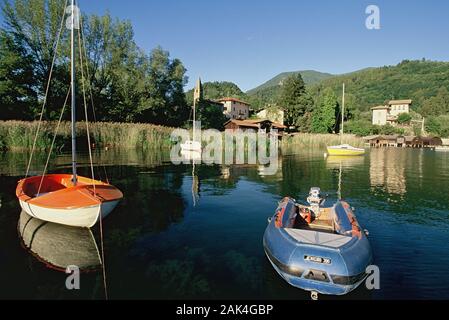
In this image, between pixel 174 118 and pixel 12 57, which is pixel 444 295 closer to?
pixel 12 57

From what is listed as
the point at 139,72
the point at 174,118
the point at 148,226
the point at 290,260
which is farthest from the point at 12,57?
the point at 290,260

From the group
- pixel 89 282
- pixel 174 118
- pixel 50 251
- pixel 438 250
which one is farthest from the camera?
pixel 174 118

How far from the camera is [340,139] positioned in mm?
55500

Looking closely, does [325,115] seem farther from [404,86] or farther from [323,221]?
[404,86]

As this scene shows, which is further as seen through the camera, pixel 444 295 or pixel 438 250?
pixel 438 250

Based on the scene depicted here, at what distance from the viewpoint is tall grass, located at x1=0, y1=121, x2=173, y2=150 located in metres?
29.5

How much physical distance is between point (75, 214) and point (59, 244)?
929 millimetres

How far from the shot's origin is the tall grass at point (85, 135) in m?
29.5

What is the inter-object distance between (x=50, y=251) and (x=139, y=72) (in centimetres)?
4951

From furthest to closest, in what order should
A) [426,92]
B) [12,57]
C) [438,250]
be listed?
[426,92] < [12,57] < [438,250]

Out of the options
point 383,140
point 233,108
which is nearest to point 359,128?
point 383,140

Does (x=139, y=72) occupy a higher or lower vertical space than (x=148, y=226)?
higher

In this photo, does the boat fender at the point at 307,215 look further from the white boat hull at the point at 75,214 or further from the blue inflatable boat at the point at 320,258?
the white boat hull at the point at 75,214

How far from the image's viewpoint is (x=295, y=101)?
3071 inches
